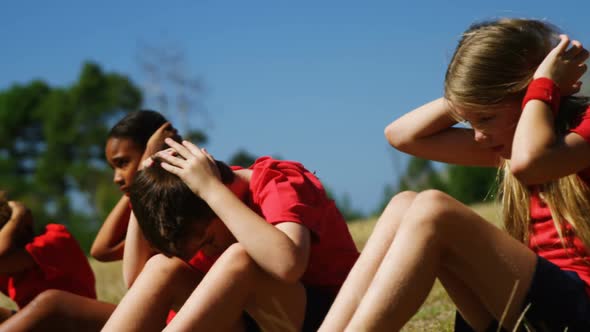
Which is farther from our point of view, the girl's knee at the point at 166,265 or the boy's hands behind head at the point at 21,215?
the boy's hands behind head at the point at 21,215

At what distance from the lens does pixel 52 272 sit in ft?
17.0

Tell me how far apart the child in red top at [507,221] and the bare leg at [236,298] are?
1.54 feet

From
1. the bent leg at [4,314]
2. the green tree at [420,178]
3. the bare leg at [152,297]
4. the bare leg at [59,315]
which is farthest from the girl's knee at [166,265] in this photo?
the green tree at [420,178]

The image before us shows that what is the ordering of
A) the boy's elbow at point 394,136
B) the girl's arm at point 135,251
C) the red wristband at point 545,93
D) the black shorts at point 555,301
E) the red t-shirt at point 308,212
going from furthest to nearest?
the girl's arm at point 135,251, the boy's elbow at point 394,136, the red t-shirt at point 308,212, the red wristband at point 545,93, the black shorts at point 555,301

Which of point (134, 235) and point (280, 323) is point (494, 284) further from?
point (134, 235)

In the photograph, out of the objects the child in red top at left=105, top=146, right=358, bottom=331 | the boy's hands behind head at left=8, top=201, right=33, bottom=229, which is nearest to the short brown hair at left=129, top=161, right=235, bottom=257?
the child in red top at left=105, top=146, right=358, bottom=331

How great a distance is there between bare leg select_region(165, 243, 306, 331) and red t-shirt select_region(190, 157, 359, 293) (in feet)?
0.77

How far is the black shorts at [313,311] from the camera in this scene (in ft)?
11.2

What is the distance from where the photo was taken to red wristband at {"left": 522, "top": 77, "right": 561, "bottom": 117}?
2.96m

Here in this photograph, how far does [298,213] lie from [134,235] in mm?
1308

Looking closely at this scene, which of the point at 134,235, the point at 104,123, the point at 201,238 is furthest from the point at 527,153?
the point at 104,123

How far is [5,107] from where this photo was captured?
58.5 metres

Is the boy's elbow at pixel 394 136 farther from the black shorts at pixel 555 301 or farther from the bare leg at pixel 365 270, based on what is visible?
the black shorts at pixel 555 301

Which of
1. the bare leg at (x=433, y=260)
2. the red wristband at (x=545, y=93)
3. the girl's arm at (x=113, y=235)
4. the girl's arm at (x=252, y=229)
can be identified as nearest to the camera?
the bare leg at (x=433, y=260)
